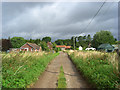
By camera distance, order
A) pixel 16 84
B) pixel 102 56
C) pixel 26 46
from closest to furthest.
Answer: pixel 16 84
pixel 102 56
pixel 26 46

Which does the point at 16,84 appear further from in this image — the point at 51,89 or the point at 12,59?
the point at 12,59

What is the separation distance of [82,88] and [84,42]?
245ft

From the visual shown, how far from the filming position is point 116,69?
4.48m

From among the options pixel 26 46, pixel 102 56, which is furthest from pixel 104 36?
pixel 102 56

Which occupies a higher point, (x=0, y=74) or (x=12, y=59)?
(x=12, y=59)

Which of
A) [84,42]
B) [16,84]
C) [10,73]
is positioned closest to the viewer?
[16,84]

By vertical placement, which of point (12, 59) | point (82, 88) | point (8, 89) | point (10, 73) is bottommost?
point (82, 88)

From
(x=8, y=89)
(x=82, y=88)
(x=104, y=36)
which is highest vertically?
(x=104, y=36)

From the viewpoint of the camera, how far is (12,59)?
258 inches

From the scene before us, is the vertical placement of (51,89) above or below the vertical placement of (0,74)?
below

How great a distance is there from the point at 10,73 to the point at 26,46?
3819 centimetres

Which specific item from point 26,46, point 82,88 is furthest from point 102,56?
point 26,46

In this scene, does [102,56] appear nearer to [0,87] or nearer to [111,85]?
[111,85]

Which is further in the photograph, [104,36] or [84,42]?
[84,42]
